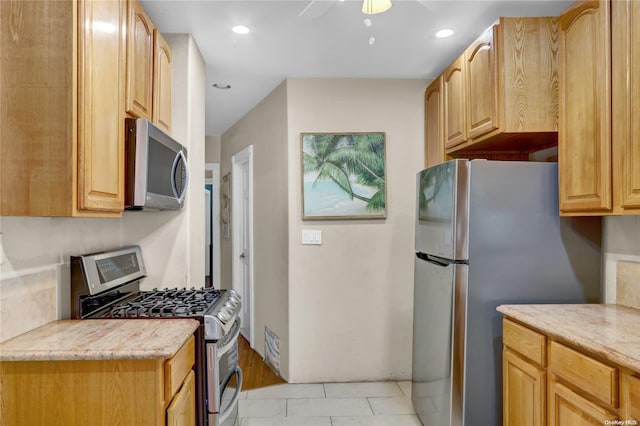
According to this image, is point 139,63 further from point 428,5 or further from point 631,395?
point 631,395

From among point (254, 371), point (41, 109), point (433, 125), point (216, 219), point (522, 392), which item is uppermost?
point (433, 125)

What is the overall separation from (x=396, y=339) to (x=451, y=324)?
3.80 ft

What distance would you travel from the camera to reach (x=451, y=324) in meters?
2.02

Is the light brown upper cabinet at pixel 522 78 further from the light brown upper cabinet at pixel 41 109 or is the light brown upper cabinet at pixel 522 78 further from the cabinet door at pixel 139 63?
the light brown upper cabinet at pixel 41 109

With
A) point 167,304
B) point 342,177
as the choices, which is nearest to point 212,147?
point 342,177

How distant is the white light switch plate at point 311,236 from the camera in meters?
3.04

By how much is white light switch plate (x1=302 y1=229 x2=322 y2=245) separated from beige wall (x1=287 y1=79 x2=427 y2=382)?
39 mm

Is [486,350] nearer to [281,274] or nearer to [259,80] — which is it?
[281,274]

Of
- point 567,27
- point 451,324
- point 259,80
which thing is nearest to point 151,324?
point 451,324

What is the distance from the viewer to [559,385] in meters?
1.52

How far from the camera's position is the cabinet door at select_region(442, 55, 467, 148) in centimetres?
248

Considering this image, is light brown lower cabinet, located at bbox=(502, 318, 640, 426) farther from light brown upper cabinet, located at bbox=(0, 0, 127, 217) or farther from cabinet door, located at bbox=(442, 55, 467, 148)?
light brown upper cabinet, located at bbox=(0, 0, 127, 217)

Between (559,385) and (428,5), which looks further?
(428,5)

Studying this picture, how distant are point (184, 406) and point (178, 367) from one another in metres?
0.19
